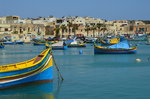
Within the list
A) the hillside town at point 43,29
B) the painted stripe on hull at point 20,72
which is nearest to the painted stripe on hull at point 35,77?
the painted stripe on hull at point 20,72

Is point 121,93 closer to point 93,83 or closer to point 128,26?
point 93,83

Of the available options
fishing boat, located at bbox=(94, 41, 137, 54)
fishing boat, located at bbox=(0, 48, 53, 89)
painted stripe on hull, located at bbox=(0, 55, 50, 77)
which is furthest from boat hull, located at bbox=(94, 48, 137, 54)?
painted stripe on hull, located at bbox=(0, 55, 50, 77)

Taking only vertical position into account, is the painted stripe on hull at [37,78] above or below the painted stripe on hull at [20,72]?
below

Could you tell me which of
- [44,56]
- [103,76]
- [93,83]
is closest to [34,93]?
[44,56]

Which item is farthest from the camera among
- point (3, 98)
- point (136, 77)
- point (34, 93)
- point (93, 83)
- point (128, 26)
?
point (128, 26)

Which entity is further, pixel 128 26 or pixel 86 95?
pixel 128 26

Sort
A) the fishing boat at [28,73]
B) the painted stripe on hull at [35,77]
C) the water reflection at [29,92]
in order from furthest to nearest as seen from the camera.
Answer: the painted stripe on hull at [35,77] < the fishing boat at [28,73] < the water reflection at [29,92]

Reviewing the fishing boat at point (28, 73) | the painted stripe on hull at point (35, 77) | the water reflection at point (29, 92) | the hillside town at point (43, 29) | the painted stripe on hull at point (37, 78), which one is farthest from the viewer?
the hillside town at point (43, 29)

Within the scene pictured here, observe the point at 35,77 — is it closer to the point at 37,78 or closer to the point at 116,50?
the point at 37,78

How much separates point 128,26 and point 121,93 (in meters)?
162

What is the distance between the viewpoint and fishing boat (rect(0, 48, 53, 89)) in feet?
74.1

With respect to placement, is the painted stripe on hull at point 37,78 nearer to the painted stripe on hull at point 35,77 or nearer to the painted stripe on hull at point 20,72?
the painted stripe on hull at point 35,77

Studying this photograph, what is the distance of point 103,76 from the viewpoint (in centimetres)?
2986

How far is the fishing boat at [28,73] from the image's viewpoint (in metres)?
22.6
